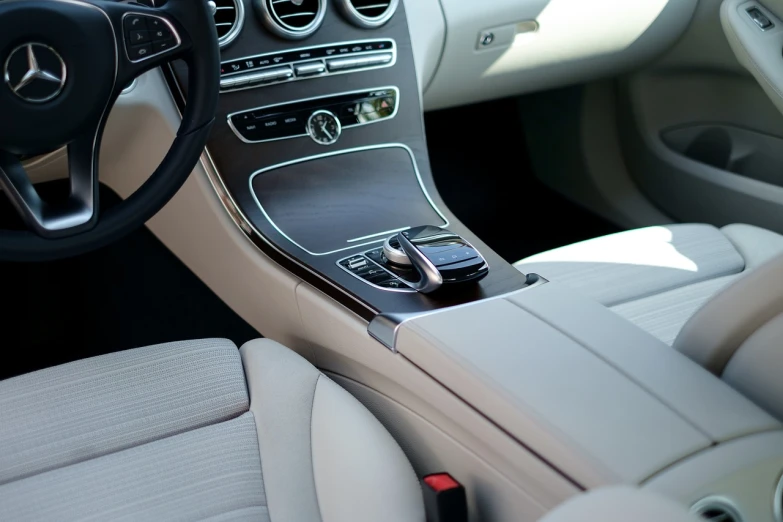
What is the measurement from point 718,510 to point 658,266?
2.17 feet

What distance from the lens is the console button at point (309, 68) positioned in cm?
136

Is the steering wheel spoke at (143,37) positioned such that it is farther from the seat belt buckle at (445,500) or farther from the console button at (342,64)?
the seat belt buckle at (445,500)

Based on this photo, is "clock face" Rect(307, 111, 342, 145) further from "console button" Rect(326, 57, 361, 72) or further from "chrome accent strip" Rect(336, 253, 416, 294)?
"chrome accent strip" Rect(336, 253, 416, 294)

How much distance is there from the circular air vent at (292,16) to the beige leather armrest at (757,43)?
0.85 m

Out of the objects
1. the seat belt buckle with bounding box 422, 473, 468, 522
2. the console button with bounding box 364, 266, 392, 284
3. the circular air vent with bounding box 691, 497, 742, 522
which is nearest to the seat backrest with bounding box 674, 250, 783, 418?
the circular air vent with bounding box 691, 497, 742, 522

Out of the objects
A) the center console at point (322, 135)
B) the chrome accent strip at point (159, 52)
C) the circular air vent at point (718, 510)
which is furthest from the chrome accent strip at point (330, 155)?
the circular air vent at point (718, 510)

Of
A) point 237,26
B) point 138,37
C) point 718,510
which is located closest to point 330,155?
point 237,26

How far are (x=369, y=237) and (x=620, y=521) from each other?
79cm

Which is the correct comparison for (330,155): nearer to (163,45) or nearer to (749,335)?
(163,45)

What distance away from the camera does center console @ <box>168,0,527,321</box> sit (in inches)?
50.4

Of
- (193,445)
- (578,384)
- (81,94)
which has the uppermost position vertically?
(81,94)

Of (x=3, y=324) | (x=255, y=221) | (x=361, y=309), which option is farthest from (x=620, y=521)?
(x=3, y=324)

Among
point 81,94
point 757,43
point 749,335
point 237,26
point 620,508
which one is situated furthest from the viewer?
point 757,43

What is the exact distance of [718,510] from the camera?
70 cm
